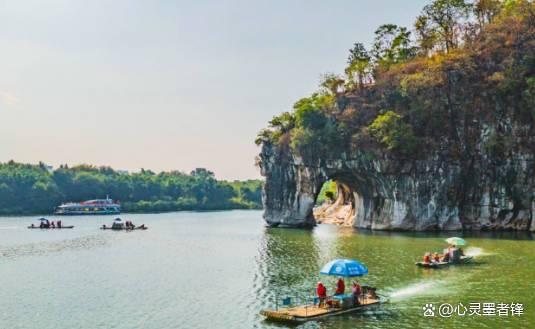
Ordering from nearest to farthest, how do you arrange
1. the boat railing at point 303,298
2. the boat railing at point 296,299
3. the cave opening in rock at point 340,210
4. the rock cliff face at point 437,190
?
the boat railing at point 303,298 → the boat railing at point 296,299 → the rock cliff face at point 437,190 → the cave opening in rock at point 340,210

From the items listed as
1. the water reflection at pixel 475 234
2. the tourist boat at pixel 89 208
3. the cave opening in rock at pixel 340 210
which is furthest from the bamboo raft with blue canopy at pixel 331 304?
the tourist boat at pixel 89 208

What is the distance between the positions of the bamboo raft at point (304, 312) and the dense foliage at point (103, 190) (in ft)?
428

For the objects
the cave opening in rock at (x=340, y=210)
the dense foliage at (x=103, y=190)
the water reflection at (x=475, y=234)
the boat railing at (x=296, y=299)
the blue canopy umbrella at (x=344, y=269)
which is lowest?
the boat railing at (x=296, y=299)

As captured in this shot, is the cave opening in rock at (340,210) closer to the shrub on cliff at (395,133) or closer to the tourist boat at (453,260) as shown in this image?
the shrub on cliff at (395,133)

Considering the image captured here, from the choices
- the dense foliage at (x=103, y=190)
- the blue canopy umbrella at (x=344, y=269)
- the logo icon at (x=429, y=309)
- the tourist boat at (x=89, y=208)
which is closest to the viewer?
the logo icon at (x=429, y=309)

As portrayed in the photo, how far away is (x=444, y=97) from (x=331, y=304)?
53614 millimetres

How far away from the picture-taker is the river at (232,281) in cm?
2689

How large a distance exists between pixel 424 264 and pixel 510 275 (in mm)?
5713

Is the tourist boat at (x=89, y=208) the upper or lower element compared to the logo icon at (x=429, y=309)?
upper

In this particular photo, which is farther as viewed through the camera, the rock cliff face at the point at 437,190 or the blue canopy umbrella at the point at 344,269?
the rock cliff face at the point at 437,190

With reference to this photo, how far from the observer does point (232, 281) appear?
3769 cm

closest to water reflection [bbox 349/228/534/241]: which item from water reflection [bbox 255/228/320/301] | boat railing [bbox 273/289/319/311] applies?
water reflection [bbox 255/228/320/301]

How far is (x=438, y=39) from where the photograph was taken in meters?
85.8

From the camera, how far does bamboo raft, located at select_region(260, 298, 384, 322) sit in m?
25.4
